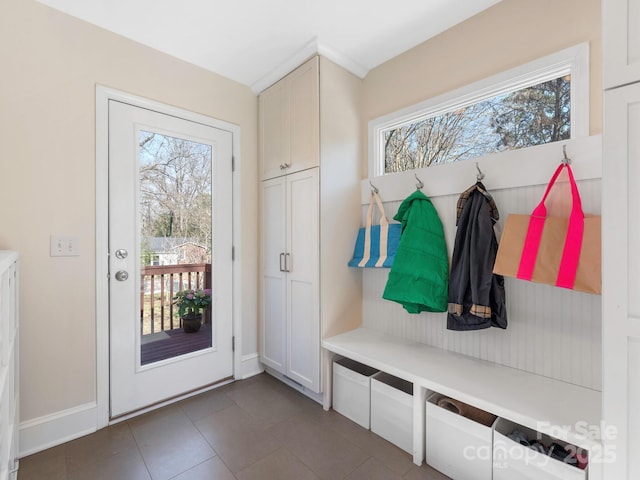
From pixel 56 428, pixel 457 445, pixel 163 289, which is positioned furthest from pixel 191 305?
pixel 457 445

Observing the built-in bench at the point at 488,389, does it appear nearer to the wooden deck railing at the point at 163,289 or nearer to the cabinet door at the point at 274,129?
the wooden deck railing at the point at 163,289

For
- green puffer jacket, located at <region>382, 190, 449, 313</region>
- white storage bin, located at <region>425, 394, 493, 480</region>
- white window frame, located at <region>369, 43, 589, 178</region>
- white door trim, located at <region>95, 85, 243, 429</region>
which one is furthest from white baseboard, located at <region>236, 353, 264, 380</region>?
white window frame, located at <region>369, 43, 589, 178</region>

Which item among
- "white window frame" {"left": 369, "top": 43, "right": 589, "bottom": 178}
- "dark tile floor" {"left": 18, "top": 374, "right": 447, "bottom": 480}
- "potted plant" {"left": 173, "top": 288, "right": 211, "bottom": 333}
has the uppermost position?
"white window frame" {"left": 369, "top": 43, "right": 589, "bottom": 178}

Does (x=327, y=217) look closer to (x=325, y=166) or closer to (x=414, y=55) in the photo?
(x=325, y=166)

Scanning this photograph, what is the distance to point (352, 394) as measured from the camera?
1.93 metres

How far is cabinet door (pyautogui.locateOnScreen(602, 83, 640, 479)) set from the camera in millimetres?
942

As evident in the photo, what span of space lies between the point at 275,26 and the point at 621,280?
2.14 meters

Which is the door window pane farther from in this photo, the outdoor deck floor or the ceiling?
the ceiling

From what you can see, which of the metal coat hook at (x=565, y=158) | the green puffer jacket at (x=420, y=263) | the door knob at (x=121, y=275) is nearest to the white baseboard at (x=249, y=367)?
the door knob at (x=121, y=275)

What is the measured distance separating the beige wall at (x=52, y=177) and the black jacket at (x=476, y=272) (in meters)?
2.17

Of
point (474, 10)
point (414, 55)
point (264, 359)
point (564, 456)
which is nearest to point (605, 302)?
point (564, 456)

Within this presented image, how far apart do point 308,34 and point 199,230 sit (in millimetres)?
1558

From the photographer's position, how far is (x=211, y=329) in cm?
236

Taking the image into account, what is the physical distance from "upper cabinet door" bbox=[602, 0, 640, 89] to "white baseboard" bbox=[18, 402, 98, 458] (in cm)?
292
